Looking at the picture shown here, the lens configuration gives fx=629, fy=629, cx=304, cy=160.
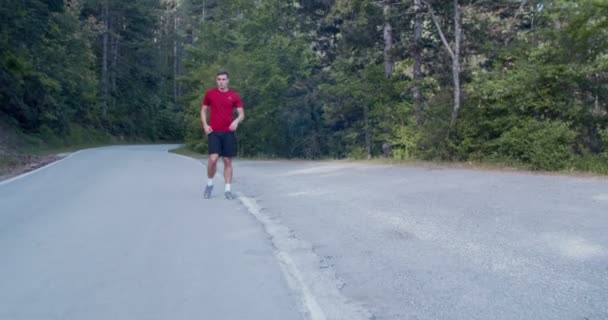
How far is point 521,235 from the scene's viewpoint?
668 cm

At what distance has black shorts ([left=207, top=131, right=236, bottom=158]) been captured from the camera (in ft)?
33.7

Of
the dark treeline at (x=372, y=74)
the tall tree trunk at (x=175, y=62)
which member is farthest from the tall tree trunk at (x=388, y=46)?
the tall tree trunk at (x=175, y=62)

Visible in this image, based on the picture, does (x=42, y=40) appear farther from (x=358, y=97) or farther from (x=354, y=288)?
(x=354, y=288)

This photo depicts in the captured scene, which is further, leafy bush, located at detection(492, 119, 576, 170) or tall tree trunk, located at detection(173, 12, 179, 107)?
tall tree trunk, located at detection(173, 12, 179, 107)

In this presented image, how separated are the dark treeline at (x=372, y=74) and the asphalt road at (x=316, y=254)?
4875 mm

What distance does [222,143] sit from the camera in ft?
33.8

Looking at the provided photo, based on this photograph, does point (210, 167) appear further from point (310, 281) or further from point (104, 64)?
point (104, 64)

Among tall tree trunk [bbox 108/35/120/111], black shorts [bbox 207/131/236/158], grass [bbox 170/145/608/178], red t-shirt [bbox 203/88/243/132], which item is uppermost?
tall tree trunk [bbox 108/35/120/111]

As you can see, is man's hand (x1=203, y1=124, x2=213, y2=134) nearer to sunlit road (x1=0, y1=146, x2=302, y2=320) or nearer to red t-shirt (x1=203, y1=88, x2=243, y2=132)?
red t-shirt (x1=203, y1=88, x2=243, y2=132)

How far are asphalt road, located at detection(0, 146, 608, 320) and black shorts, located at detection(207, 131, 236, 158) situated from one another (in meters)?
0.81

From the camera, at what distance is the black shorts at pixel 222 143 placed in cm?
1026

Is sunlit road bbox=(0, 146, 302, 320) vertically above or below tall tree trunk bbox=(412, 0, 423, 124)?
below

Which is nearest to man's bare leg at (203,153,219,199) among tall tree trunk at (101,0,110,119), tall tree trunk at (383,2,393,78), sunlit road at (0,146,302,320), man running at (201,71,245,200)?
man running at (201,71,245,200)

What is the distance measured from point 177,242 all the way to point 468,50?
15859mm
